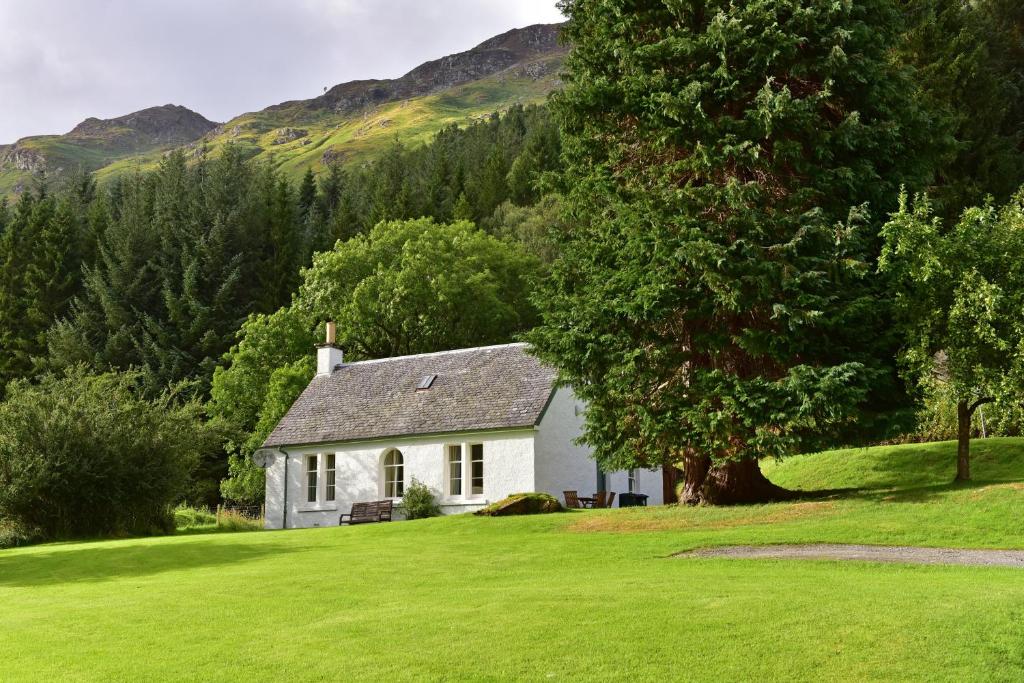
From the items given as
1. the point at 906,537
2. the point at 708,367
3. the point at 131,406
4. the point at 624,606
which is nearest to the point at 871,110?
the point at 708,367

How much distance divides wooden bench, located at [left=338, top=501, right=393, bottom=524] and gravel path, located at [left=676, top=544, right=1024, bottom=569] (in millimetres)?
17231

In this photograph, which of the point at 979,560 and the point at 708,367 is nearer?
the point at 979,560

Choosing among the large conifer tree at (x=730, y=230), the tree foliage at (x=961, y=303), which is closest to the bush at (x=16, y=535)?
the large conifer tree at (x=730, y=230)

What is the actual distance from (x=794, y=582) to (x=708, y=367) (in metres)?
11.8

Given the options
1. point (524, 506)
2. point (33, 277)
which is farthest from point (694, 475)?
point (33, 277)

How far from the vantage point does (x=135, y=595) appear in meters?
14.8

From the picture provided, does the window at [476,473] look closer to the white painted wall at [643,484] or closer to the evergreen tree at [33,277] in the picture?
the white painted wall at [643,484]

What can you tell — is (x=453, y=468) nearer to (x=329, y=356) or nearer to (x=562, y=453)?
(x=562, y=453)

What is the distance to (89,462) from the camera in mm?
29172

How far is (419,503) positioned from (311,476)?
6.18m

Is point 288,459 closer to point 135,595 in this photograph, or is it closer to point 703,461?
point 703,461

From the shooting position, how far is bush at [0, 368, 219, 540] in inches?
1128

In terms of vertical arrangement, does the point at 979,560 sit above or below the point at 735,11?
below

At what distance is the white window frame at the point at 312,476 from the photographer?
120ft
